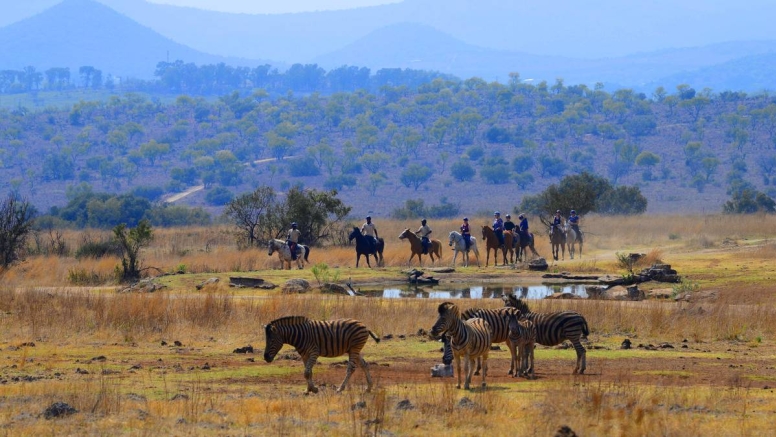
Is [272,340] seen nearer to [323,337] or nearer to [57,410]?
[323,337]

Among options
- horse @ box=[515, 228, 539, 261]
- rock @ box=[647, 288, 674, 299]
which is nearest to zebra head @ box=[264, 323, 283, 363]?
rock @ box=[647, 288, 674, 299]

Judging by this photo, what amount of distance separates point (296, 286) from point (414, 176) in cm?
12233

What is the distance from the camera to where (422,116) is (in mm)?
199625

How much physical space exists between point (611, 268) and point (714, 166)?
11414 centimetres

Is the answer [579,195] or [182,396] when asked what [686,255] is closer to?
[579,195]

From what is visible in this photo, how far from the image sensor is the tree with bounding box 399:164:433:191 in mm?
154000

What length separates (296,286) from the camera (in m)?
32.1

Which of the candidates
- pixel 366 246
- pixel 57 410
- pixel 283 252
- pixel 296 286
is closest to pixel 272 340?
pixel 57 410

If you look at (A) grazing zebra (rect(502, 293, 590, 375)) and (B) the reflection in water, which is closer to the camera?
(A) grazing zebra (rect(502, 293, 590, 375))

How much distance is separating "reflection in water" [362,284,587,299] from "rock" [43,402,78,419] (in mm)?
20733

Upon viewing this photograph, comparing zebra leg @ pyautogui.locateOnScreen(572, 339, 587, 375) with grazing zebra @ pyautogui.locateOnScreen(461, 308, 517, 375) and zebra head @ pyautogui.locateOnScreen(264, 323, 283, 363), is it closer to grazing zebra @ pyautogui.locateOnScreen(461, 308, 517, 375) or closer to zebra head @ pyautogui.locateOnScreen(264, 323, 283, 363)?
Result: grazing zebra @ pyautogui.locateOnScreen(461, 308, 517, 375)

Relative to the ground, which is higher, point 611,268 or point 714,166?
point 714,166

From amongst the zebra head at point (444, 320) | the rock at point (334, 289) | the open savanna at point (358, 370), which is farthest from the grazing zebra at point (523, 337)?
the rock at point (334, 289)

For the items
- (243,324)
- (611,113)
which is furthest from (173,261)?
(611,113)
